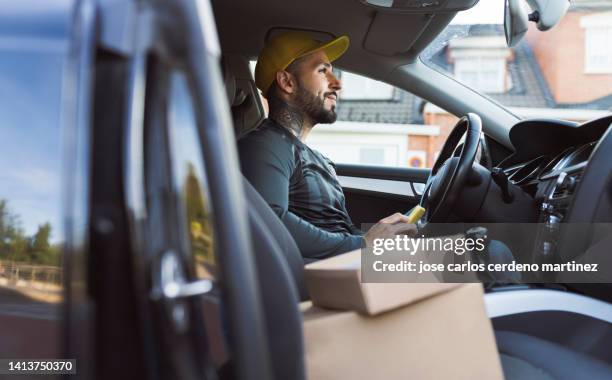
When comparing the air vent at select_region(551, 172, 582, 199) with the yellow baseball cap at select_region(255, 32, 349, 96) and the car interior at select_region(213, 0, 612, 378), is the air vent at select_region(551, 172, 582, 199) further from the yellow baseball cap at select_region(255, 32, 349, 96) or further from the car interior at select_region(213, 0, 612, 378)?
the yellow baseball cap at select_region(255, 32, 349, 96)

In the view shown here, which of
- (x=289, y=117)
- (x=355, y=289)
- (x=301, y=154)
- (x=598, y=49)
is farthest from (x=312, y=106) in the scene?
(x=598, y=49)

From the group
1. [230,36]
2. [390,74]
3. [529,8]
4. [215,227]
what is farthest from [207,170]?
[390,74]

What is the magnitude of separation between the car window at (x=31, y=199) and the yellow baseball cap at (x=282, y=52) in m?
1.36

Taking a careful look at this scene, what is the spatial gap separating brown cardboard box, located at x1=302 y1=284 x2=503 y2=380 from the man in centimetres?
65

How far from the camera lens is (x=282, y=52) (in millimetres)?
2201

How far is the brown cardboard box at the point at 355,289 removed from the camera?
1096 mm

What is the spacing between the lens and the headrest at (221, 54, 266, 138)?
250cm

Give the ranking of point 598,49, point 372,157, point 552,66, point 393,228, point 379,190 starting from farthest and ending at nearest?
1. point 598,49
2. point 552,66
3. point 372,157
4. point 379,190
5. point 393,228

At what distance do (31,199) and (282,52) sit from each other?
1.42 metres

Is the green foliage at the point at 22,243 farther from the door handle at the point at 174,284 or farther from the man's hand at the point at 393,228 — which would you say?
the man's hand at the point at 393,228

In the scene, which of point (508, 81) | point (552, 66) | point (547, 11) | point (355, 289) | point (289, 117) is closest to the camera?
point (355, 289)

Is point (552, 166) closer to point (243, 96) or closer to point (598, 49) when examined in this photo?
point (243, 96)

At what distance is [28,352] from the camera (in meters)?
0.87

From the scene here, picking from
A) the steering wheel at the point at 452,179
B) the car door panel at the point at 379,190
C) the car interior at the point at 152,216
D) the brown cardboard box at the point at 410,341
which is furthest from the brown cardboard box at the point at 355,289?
the car door panel at the point at 379,190
